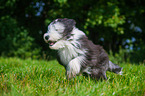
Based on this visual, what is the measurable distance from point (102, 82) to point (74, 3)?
6.79 meters

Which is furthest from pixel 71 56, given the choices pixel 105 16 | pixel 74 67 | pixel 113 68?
pixel 105 16

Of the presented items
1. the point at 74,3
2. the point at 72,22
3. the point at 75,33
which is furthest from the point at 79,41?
the point at 74,3

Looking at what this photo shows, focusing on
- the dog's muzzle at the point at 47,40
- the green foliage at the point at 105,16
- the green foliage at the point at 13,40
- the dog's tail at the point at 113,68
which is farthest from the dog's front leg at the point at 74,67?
the green foliage at the point at 13,40

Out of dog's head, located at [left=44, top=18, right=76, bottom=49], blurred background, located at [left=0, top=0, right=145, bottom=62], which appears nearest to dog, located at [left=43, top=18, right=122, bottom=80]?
dog's head, located at [left=44, top=18, right=76, bottom=49]

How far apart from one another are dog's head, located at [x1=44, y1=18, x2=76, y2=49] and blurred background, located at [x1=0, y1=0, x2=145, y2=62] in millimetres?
5363

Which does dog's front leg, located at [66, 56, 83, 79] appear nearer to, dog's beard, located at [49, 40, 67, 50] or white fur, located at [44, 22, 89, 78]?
white fur, located at [44, 22, 89, 78]

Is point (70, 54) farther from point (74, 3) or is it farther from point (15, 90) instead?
point (74, 3)

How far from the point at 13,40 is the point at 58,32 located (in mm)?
7052

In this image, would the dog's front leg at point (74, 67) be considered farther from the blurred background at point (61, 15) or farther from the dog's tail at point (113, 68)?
the blurred background at point (61, 15)

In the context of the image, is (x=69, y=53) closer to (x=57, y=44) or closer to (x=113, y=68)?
(x=57, y=44)

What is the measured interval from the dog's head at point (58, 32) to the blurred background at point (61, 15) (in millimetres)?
5363

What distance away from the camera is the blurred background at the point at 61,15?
889cm

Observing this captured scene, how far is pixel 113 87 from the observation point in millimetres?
3203

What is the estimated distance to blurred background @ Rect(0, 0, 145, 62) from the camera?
8891 mm
